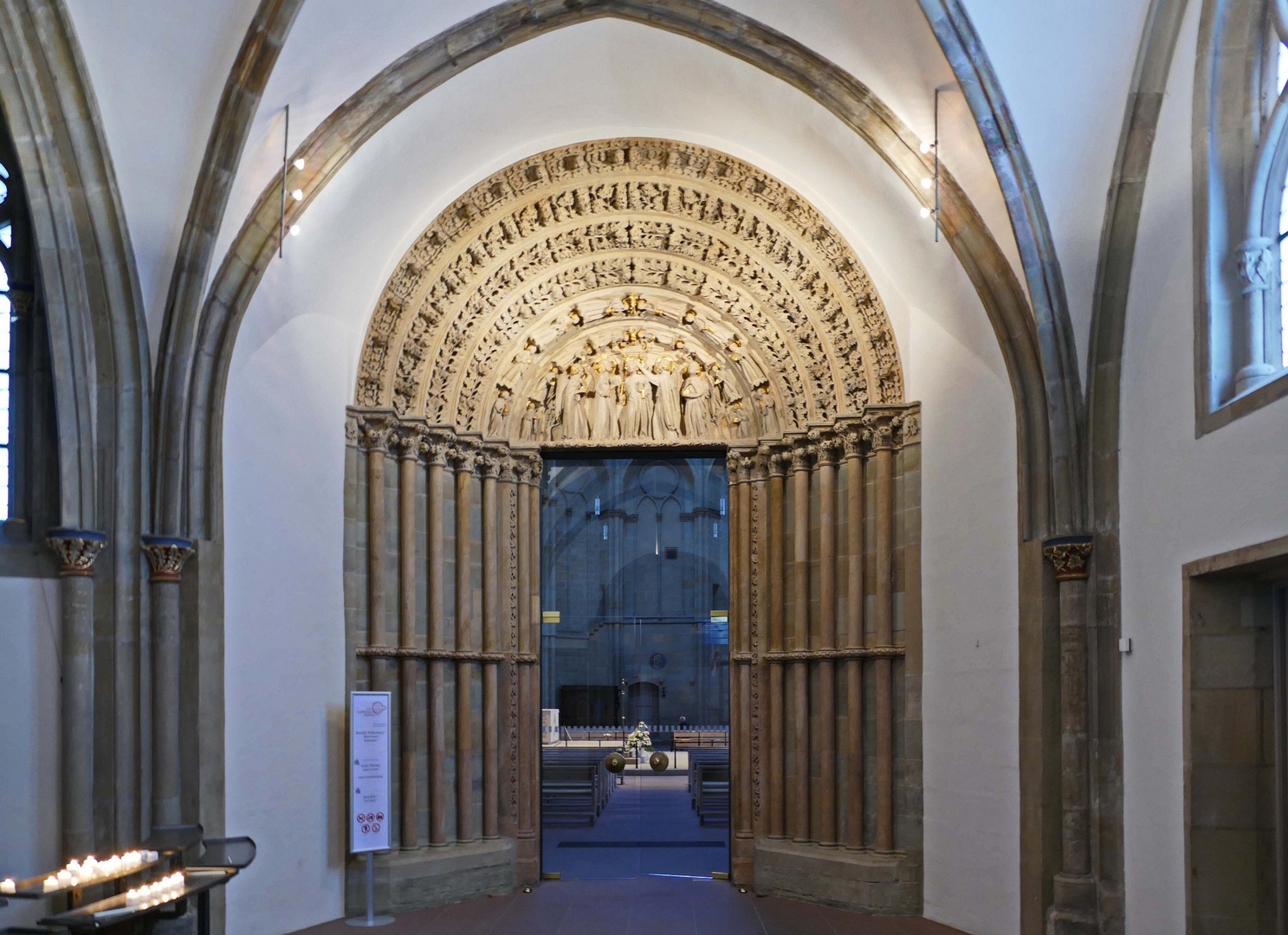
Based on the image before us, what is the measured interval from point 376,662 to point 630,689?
294 cm

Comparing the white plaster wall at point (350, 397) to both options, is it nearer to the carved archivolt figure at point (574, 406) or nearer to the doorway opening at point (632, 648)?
the carved archivolt figure at point (574, 406)

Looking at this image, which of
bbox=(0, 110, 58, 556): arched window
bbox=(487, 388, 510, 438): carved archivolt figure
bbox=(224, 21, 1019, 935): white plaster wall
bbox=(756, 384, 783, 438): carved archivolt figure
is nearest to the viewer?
bbox=(0, 110, 58, 556): arched window

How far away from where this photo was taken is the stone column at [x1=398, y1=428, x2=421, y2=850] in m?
10.1

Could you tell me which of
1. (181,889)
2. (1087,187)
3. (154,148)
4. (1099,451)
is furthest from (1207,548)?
(154,148)

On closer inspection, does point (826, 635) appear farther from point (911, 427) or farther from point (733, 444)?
point (733, 444)

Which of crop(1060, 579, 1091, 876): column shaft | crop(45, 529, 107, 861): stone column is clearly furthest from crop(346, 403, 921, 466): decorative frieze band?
crop(45, 529, 107, 861): stone column

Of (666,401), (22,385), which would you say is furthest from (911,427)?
(22,385)

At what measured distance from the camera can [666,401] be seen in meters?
11.8

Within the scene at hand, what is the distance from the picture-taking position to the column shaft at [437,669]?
10.3 metres

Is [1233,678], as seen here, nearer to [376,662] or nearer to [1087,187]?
[1087,187]

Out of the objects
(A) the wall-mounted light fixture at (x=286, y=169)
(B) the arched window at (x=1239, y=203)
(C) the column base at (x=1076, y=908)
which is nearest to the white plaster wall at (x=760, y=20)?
(A) the wall-mounted light fixture at (x=286, y=169)

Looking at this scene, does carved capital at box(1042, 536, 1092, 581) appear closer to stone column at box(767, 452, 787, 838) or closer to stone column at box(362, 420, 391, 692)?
stone column at box(767, 452, 787, 838)

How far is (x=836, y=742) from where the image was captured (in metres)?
10.4

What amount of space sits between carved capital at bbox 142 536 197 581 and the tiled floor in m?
3.02
